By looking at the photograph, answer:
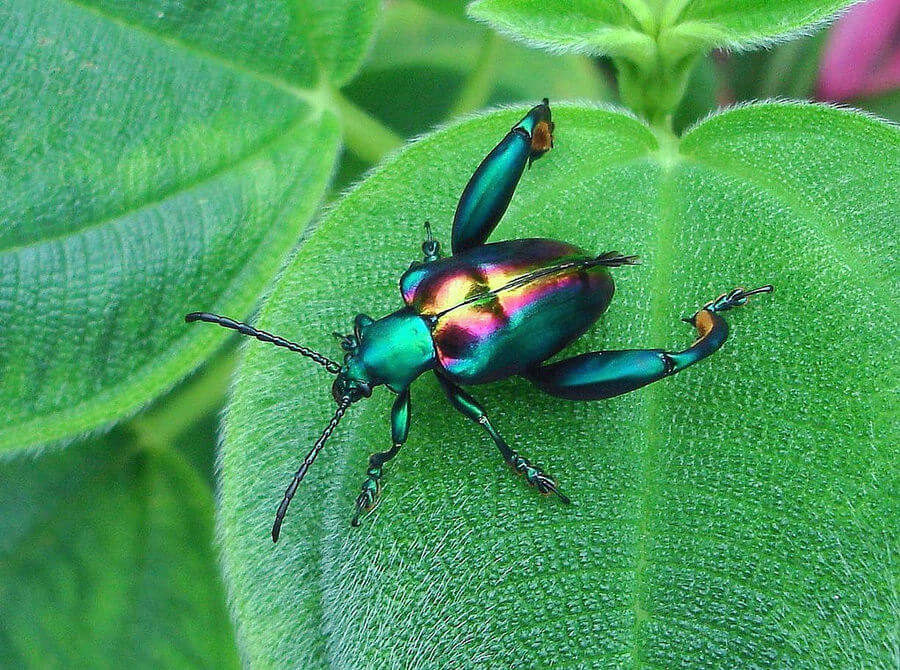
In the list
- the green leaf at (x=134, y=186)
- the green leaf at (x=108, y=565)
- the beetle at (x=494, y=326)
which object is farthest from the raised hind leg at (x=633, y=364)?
the green leaf at (x=108, y=565)

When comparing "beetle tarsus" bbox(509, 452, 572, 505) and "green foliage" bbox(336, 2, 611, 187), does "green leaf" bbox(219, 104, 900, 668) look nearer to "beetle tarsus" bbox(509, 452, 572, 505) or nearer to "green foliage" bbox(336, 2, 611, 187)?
"beetle tarsus" bbox(509, 452, 572, 505)

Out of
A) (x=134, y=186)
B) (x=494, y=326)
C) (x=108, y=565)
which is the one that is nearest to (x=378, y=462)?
(x=494, y=326)

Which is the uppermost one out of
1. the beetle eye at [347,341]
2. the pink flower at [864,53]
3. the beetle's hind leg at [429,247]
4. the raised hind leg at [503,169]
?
the pink flower at [864,53]

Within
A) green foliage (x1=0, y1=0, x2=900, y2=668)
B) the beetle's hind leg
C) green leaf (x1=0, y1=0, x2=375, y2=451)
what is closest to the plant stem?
green foliage (x1=0, y1=0, x2=900, y2=668)

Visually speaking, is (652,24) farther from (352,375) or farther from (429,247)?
(352,375)

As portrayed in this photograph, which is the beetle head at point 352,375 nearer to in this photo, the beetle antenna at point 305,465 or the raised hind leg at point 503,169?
the beetle antenna at point 305,465

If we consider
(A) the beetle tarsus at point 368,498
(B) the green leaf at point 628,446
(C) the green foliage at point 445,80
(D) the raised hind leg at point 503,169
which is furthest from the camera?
(C) the green foliage at point 445,80
